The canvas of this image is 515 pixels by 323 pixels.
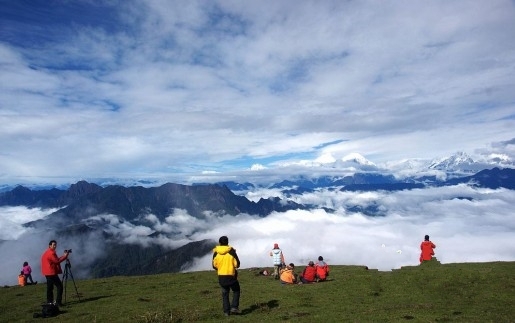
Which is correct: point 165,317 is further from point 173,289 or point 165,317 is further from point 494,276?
point 494,276

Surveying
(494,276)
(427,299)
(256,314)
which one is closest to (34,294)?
(256,314)

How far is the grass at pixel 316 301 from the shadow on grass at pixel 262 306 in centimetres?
7

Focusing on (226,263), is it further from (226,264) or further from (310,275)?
(310,275)

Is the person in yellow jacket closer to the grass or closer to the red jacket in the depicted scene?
the grass

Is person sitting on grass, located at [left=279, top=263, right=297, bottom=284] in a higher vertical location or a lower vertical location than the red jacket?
Answer: lower

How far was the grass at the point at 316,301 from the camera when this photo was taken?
72.9 ft

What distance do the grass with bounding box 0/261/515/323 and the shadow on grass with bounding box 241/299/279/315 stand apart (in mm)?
66

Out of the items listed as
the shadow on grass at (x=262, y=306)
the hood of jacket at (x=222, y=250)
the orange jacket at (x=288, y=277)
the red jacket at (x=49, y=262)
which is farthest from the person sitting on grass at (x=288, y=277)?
the red jacket at (x=49, y=262)

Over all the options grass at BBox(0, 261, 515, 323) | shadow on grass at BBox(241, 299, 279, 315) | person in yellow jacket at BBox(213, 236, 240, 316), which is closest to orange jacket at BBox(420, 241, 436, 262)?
grass at BBox(0, 261, 515, 323)

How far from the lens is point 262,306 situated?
84.3ft

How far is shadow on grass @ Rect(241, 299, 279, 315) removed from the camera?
24378mm

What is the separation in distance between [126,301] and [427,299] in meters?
23.3

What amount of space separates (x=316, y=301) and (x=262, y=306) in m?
4.41

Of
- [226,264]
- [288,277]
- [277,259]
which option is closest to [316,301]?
[288,277]
